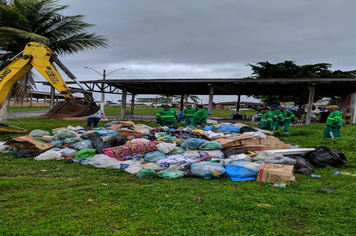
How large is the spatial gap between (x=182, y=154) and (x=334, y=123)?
18.6ft

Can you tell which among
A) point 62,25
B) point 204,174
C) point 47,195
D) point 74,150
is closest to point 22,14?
point 62,25

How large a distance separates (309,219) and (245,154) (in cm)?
264

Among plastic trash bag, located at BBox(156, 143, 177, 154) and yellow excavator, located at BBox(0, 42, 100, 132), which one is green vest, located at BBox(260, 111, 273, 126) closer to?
plastic trash bag, located at BBox(156, 143, 177, 154)

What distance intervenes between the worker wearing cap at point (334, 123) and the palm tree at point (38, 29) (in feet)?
31.9

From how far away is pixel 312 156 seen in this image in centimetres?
517

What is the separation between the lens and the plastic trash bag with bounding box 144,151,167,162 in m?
5.14

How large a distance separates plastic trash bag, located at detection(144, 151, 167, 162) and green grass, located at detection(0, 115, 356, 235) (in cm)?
100

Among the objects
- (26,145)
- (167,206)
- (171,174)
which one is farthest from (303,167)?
(26,145)

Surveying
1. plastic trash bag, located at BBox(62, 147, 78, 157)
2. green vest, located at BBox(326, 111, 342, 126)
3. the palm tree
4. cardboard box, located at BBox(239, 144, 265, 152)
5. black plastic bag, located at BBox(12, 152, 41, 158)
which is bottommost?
black plastic bag, located at BBox(12, 152, 41, 158)

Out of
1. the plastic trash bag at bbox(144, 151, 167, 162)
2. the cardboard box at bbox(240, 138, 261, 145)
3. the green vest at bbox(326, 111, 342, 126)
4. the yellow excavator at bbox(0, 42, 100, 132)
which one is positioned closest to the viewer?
the plastic trash bag at bbox(144, 151, 167, 162)

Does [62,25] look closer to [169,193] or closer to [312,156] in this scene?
[169,193]

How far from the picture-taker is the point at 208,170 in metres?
4.15

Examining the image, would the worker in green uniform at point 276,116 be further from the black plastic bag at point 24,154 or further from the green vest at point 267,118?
the black plastic bag at point 24,154

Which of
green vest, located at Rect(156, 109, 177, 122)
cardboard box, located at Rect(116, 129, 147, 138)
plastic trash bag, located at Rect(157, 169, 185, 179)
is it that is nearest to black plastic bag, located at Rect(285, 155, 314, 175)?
plastic trash bag, located at Rect(157, 169, 185, 179)
